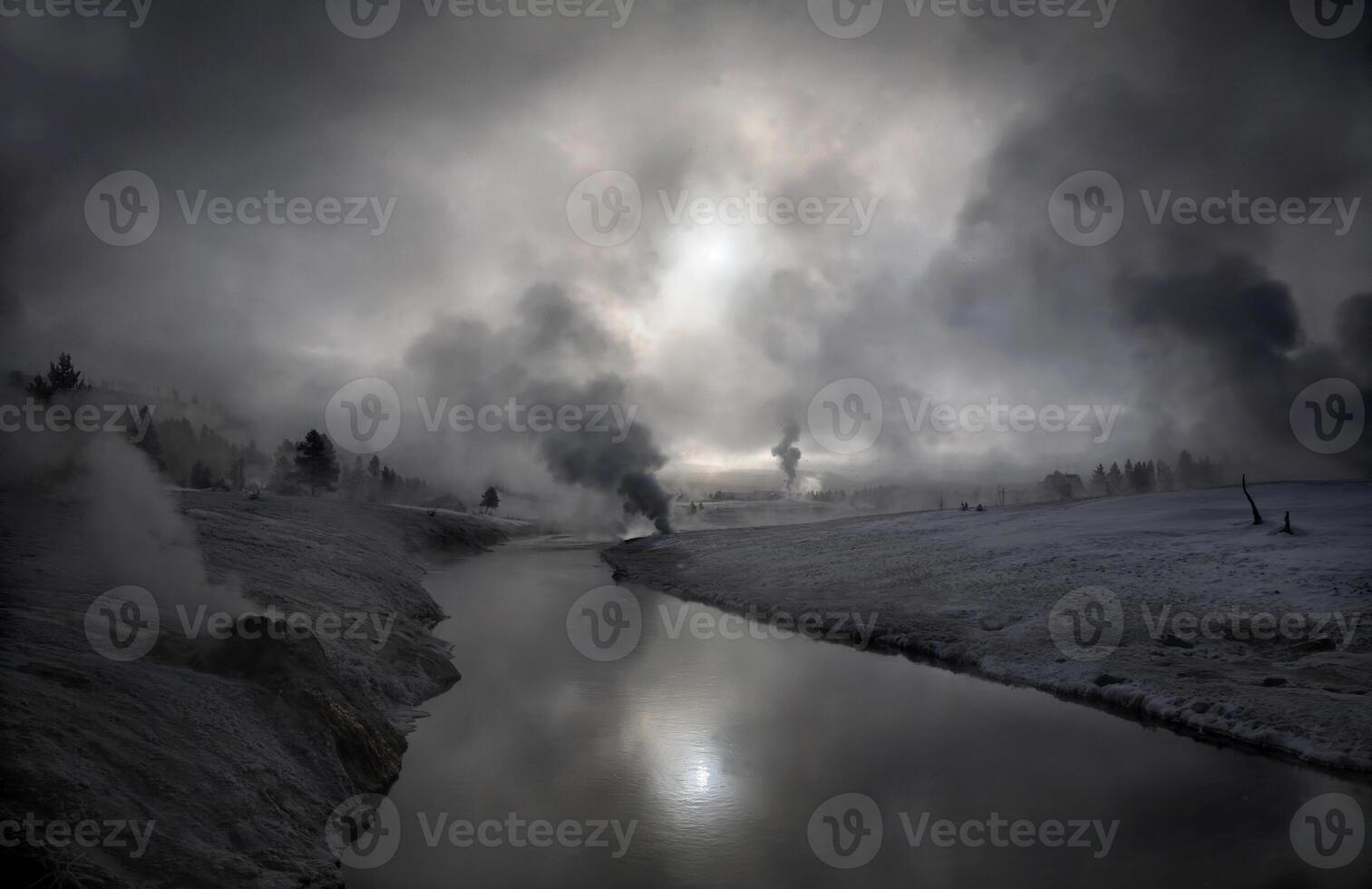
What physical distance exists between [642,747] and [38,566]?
17.2 metres

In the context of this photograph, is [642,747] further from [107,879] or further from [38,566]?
[38,566]

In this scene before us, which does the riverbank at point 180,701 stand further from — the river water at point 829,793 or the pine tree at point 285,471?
the pine tree at point 285,471

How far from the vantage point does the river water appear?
467 inches

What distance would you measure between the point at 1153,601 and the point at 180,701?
35453 millimetres

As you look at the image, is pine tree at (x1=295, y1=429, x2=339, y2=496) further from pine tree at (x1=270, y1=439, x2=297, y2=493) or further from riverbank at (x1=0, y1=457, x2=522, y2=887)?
riverbank at (x1=0, y1=457, x2=522, y2=887)

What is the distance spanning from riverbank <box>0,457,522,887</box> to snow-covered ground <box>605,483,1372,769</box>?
75.1 ft

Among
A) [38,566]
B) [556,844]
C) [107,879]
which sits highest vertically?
[38,566]

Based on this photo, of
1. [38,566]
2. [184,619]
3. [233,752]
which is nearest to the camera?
[233,752]

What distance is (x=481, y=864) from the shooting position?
39.2 ft

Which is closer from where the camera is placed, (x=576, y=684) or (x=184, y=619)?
(x=184, y=619)

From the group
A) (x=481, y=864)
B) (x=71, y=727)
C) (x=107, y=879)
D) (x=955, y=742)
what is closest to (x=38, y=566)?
(x=71, y=727)

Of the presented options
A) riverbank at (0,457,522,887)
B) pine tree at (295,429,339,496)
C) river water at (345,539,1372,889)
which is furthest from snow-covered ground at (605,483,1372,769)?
pine tree at (295,429,339,496)

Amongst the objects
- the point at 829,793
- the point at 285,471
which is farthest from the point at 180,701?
the point at 285,471

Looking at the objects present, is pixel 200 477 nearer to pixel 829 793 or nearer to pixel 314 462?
pixel 314 462
